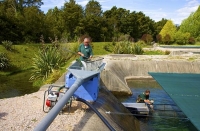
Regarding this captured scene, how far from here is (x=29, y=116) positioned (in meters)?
6.04

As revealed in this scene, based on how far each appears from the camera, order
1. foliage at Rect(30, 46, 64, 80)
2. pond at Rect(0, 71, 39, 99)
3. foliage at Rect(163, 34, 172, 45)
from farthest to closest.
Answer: foliage at Rect(163, 34, 172, 45), foliage at Rect(30, 46, 64, 80), pond at Rect(0, 71, 39, 99)

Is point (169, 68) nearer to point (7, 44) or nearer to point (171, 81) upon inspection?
point (171, 81)

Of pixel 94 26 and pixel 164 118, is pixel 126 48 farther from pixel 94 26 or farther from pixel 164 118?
pixel 94 26

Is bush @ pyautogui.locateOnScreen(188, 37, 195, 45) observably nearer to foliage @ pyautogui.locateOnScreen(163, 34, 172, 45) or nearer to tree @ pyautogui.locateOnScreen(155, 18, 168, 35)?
foliage @ pyautogui.locateOnScreen(163, 34, 172, 45)

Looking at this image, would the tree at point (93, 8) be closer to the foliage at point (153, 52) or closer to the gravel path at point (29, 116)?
the foliage at point (153, 52)

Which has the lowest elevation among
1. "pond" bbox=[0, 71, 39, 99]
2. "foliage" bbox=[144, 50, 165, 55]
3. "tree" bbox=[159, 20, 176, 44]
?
"pond" bbox=[0, 71, 39, 99]

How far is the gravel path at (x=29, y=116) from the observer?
211 inches

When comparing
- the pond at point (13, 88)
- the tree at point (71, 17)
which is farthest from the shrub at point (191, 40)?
the pond at point (13, 88)

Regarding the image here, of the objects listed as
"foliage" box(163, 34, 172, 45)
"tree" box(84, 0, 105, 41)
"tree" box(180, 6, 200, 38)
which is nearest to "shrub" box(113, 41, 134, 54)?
"tree" box(84, 0, 105, 41)

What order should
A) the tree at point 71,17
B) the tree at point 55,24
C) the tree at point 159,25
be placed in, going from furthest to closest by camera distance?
the tree at point 159,25
the tree at point 71,17
the tree at point 55,24

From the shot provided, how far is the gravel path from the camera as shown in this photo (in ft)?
17.6

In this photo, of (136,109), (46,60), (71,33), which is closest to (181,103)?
(136,109)

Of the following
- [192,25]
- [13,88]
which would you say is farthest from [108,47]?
[192,25]

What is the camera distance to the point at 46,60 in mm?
14406
